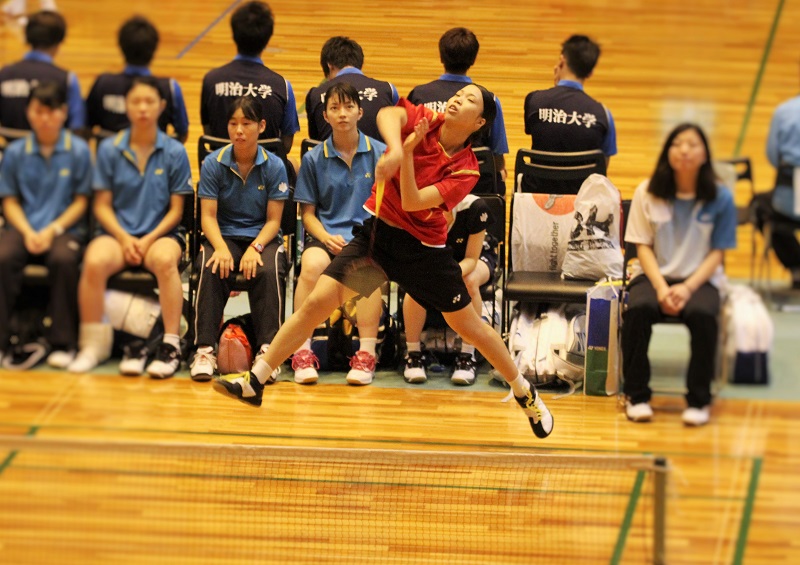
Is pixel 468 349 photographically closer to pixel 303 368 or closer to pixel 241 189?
pixel 303 368

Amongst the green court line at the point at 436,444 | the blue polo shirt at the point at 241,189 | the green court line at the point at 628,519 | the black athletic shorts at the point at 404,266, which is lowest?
the green court line at the point at 628,519

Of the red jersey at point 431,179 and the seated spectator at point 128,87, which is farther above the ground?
the seated spectator at point 128,87

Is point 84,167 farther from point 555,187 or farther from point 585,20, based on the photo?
point 555,187

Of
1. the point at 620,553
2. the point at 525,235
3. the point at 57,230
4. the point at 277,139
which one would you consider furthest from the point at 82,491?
the point at 525,235

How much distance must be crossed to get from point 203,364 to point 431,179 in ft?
2.78

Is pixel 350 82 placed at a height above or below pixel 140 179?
above


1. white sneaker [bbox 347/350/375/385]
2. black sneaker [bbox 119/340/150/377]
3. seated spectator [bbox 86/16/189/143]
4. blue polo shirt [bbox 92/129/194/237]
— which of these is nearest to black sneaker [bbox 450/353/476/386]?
white sneaker [bbox 347/350/375/385]

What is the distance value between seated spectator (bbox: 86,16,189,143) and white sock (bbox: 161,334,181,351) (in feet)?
1.93

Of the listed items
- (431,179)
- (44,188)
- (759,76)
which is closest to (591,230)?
(431,179)

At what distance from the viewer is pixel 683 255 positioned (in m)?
3.12

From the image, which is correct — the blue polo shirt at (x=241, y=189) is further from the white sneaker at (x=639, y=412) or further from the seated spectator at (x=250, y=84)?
the white sneaker at (x=639, y=412)

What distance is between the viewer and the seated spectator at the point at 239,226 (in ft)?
11.1

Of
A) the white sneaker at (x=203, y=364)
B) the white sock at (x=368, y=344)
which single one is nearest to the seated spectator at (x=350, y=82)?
the white sock at (x=368, y=344)

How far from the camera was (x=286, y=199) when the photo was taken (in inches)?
145
